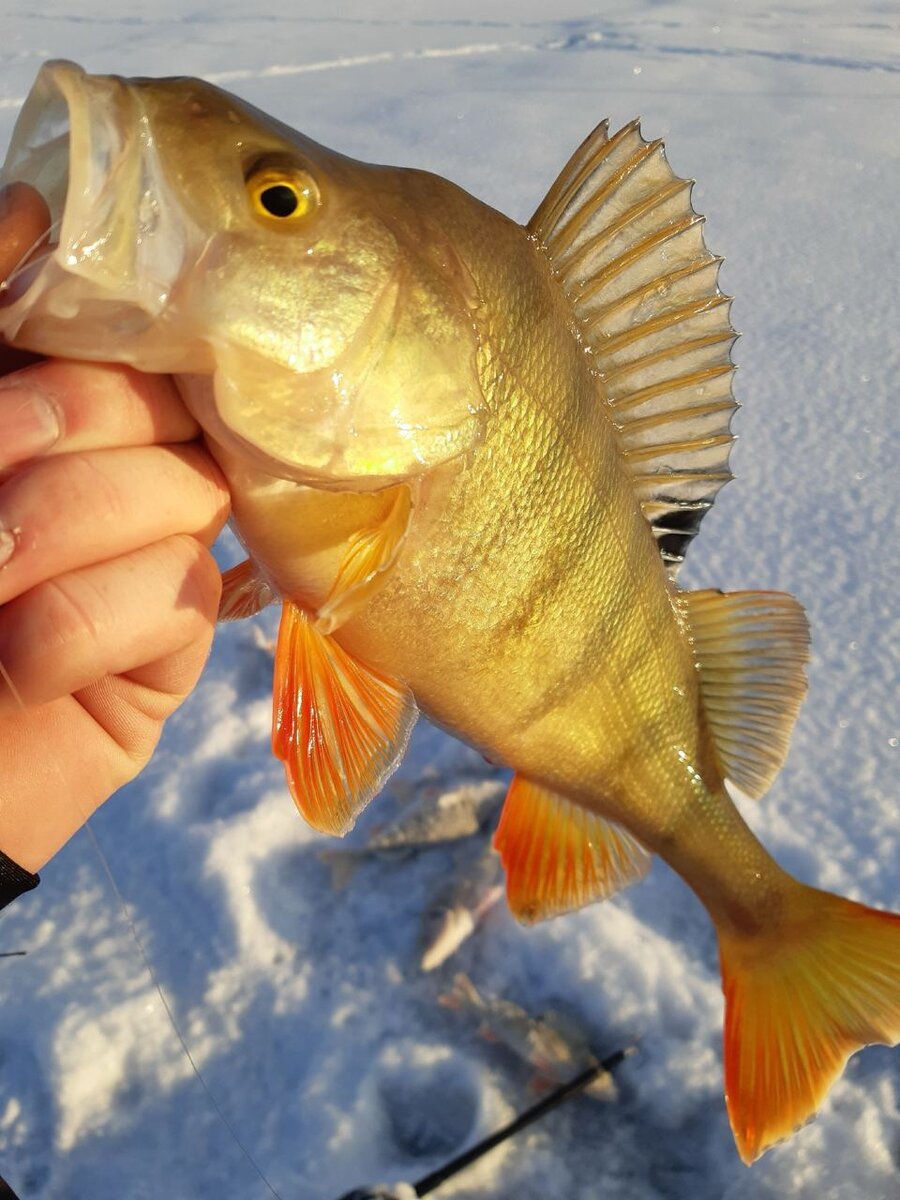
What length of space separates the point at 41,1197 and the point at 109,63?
16.5 feet

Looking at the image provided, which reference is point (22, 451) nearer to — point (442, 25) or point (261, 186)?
point (261, 186)

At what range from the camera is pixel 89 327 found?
73 cm

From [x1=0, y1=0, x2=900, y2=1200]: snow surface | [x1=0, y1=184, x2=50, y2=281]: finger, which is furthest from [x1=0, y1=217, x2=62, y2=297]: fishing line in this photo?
[x1=0, y1=0, x2=900, y2=1200]: snow surface

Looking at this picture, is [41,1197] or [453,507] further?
[41,1197]

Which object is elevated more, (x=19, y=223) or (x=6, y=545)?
(x=19, y=223)

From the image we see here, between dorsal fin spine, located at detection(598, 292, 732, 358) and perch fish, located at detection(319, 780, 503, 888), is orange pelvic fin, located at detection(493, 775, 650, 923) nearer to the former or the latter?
perch fish, located at detection(319, 780, 503, 888)

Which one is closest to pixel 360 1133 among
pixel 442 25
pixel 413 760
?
pixel 413 760

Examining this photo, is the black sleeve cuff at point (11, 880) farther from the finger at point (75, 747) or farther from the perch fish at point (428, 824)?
the perch fish at point (428, 824)

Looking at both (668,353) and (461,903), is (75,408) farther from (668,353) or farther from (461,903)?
(461,903)

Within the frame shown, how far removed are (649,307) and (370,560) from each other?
0.49 metres

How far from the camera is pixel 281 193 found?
0.80 meters

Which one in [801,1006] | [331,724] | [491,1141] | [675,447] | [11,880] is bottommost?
[491,1141]

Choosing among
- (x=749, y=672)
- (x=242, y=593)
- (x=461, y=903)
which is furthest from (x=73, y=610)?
(x=461, y=903)

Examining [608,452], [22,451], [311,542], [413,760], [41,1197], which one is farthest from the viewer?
[413,760]
